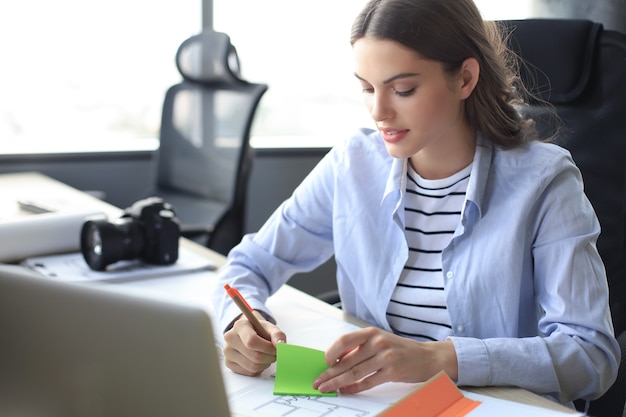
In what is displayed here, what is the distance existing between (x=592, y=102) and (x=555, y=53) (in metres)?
0.12

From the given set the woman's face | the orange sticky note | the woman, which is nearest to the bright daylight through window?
the woman

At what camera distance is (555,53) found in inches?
60.3

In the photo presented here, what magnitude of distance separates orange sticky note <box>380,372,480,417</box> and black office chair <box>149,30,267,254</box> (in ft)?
4.86

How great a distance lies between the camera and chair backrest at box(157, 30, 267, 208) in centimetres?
264

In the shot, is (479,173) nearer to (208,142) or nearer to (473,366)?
(473,366)

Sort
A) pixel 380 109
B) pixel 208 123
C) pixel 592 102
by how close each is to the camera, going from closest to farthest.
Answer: pixel 380 109, pixel 592 102, pixel 208 123

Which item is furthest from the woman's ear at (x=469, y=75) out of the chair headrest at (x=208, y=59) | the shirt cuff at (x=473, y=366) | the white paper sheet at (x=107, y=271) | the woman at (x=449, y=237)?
the chair headrest at (x=208, y=59)

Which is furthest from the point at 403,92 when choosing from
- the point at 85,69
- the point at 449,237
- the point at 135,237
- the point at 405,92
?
the point at 85,69

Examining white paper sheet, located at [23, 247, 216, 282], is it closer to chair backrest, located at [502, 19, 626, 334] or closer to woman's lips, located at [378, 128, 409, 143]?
woman's lips, located at [378, 128, 409, 143]

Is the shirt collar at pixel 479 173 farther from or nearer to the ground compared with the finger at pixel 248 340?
farther from the ground

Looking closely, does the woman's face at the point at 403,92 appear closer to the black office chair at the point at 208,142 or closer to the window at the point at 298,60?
the black office chair at the point at 208,142

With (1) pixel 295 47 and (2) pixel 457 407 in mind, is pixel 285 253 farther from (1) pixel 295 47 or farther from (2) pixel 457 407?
(1) pixel 295 47

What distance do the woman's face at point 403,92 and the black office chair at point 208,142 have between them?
4.00ft

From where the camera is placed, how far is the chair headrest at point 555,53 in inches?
59.7
